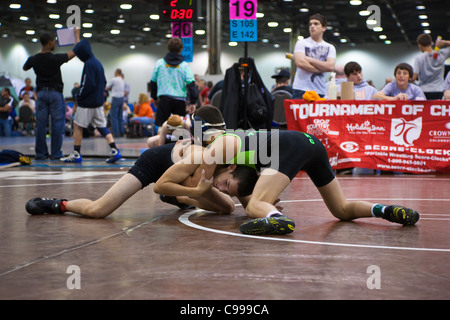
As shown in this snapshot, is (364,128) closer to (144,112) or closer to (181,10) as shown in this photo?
(181,10)

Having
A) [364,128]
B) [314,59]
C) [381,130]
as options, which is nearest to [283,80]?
[314,59]

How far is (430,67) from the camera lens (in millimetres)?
10594

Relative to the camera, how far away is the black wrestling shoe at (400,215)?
476 cm

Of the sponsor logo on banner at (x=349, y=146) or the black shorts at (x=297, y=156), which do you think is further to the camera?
the sponsor logo on banner at (x=349, y=146)

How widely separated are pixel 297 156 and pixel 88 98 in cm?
765

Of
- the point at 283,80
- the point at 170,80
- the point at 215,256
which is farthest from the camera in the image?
the point at 283,80

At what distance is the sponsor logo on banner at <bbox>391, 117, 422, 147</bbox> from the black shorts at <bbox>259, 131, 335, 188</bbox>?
15.6ft

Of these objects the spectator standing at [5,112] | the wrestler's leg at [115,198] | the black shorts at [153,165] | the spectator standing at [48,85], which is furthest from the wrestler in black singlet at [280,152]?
the spectator standing at [5,112]

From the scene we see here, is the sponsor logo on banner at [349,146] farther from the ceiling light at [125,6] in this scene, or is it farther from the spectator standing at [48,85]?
the ceiling light at [125,6]

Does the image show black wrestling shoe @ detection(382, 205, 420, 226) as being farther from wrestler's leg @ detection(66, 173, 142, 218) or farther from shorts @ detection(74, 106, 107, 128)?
shorts @ detection(74, 106, 107, 128)

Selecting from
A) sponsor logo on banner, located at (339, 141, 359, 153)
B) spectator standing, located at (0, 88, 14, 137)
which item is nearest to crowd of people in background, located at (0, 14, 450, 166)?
sponsor logo on banner, located at (339, 141, 359, 153)

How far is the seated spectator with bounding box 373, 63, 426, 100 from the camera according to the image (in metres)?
9.60

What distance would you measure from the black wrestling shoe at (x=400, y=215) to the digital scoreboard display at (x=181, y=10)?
36.1 ft

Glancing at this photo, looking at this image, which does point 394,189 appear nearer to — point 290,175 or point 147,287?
point 290,175
